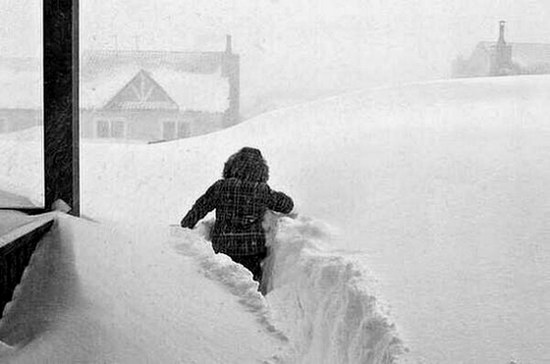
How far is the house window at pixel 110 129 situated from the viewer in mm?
18141

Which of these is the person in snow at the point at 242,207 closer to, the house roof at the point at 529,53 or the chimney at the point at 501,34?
the chimney at the point at 501,34

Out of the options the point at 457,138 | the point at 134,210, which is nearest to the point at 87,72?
the point at 134,210

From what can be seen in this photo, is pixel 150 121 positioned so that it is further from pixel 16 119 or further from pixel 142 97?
pixel 16 119

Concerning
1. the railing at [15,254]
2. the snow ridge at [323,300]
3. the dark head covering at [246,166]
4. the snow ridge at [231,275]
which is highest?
the dark head covering at [246,166]

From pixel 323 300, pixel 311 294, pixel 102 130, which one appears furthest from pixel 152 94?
pixel 323 300

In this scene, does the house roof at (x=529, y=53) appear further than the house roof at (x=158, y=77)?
No

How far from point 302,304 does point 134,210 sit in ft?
12.5

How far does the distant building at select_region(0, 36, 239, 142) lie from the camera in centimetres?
1878

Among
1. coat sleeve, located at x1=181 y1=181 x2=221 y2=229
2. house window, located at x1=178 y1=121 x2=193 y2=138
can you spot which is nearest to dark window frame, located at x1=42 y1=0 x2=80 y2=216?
coat sleeve, located at x1=181 y1=181 x2=221 y2=229

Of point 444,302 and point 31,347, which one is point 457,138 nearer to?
point 444,302

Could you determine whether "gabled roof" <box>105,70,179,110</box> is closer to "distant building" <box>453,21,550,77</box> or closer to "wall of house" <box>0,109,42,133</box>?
"wall of house" <box>0,109,42,133</box>

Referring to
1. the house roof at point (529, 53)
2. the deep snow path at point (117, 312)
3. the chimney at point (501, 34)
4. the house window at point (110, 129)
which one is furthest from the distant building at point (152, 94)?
the deep snow path at point (117, 312)

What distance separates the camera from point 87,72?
66.7ft

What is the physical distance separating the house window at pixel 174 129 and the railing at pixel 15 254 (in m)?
16.6
